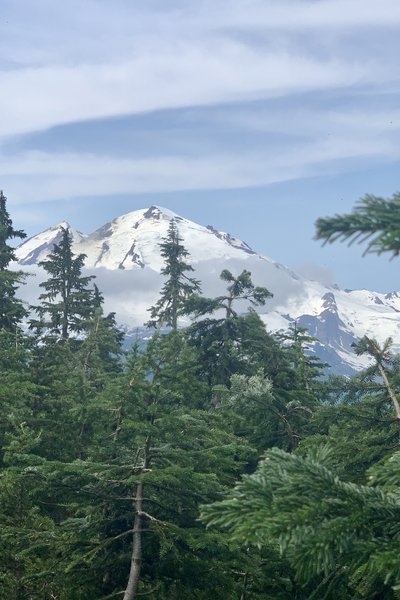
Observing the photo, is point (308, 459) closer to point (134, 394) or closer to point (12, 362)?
point (134, 394)

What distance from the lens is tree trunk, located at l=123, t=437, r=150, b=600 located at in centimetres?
1033

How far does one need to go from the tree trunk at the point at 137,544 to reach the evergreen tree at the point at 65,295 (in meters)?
31.6

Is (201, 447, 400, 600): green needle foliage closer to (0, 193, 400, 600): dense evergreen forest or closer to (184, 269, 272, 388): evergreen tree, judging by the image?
(0, 193, 400, 600): dense evergreen forest

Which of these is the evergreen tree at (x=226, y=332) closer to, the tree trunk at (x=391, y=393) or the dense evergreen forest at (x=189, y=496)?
the dense evergreen forest at (x=189, y=496)

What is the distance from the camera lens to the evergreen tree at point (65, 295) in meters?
42.9

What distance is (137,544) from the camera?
1067 cm

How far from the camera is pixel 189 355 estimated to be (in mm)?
16344

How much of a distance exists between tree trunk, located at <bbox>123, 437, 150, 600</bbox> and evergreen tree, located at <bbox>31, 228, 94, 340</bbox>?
3160cm

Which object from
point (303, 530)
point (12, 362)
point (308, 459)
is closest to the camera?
point (303, 530)

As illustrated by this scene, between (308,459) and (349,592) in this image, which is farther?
(349,592)

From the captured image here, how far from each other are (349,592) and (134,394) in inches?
189

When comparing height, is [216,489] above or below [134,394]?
below

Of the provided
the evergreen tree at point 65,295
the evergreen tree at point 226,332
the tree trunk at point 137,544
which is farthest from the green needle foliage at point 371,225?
the evergreen tree at point 65,295

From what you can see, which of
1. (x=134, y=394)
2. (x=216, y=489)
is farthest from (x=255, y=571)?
(x=134, y=394)
